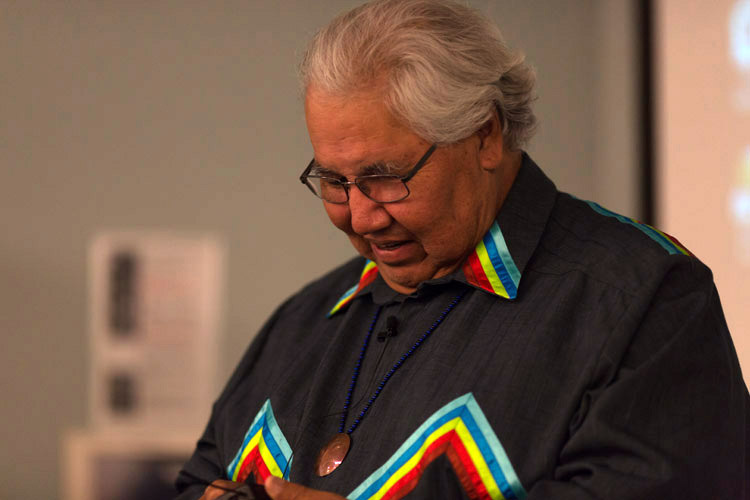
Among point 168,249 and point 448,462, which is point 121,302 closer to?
point 168,249

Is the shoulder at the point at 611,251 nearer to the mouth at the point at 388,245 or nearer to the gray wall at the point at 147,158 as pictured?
the mouth at the point at 388,245

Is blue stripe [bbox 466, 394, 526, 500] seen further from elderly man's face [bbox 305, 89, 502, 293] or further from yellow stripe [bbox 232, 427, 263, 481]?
yellow stripe [bbox 232, 427, 263, 481]

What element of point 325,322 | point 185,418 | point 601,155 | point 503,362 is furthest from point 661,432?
point 185,418

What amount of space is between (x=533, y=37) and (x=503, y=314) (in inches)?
85.7

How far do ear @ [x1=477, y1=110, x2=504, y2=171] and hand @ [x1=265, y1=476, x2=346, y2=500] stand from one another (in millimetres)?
535

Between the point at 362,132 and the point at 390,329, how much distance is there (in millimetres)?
334

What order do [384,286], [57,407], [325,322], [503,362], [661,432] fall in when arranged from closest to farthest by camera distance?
[661,432]
[503,362]
[384,286]
[325,322]
[57,407]

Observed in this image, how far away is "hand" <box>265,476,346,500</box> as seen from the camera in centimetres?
123

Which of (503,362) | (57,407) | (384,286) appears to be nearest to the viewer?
(503,362)

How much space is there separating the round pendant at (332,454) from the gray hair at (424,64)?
469 mm

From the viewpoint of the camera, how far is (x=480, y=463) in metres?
1.22

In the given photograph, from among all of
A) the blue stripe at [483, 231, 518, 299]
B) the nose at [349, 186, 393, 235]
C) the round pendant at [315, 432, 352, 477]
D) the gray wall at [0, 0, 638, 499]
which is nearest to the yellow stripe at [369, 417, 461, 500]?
the round pendant at [315, 432, 352, 477]

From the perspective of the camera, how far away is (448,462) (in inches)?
48.8

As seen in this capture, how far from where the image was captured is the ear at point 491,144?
1.39m
